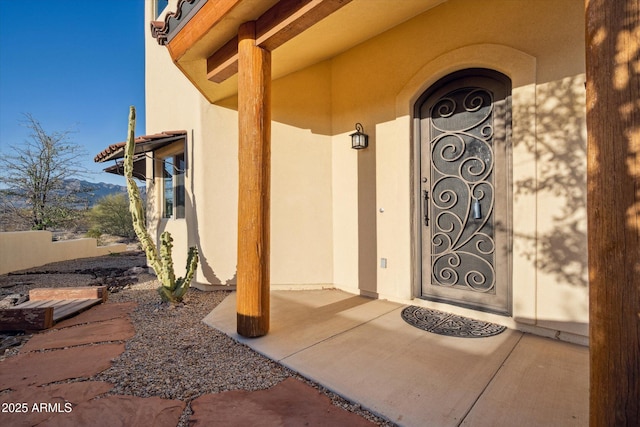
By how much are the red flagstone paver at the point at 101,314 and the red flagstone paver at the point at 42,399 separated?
1691 millimetres

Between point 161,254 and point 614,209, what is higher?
point 614,209

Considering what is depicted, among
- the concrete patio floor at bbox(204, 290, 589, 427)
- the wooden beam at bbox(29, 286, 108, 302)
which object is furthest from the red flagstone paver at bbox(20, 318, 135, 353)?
the wooden beam at bbox(29, 286, 108, 302)

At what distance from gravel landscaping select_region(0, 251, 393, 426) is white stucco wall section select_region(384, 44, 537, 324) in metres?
2.33

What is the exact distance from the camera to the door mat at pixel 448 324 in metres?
3.28

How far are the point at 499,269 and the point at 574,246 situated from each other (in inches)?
31.2

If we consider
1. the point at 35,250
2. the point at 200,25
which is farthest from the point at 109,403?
the point at 35,250

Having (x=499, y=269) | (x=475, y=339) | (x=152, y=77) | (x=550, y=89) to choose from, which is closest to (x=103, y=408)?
(x=475, y=339)

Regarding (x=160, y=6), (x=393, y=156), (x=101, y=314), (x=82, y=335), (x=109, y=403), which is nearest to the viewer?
(x=109, y=403)

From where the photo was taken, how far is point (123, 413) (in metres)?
2.01

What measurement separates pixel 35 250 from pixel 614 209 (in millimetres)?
11271

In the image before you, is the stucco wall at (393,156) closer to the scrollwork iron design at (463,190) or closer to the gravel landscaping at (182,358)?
the scrollwork iron design at (463,190)

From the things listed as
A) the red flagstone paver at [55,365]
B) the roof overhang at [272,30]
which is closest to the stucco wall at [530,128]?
the roof overhang at [272,30]

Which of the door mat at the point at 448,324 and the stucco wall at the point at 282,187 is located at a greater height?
the stucco wall at the point at 282,187

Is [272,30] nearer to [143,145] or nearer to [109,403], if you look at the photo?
[109,403]
